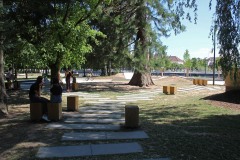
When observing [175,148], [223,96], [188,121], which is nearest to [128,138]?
[175,148]

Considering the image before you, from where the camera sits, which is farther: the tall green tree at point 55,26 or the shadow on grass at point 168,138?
the tall green tree at point 55,26

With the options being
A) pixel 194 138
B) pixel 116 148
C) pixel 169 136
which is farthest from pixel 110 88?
pixel 116 148

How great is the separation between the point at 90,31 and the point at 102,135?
9.87 metres

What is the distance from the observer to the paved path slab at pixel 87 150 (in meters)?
7.08

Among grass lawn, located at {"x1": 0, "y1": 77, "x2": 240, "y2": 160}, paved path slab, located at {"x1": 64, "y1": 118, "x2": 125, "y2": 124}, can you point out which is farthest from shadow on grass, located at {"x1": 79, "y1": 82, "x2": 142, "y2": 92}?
paved path slab, located at {"x1": 64, "y1": 118, "x2": 125, "y2": 124}

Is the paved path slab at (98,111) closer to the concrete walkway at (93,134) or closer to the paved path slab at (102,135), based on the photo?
the concrete walkway at (93,134)

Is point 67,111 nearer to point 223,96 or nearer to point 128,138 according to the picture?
point 128,138

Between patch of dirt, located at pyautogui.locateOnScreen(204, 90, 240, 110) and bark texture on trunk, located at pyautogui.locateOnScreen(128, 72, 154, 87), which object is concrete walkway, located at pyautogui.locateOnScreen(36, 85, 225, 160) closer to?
patch of dirt, located at pyautogui.locateOnScreen(204, 90, 240, 110)

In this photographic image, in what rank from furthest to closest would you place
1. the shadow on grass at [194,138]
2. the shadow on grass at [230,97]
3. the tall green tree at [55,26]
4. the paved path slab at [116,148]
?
the shadow on grass at [230,97] < the tall green tree at [55,26] < the paved path slab at [116,148] < the shadow on grass at [194,138]

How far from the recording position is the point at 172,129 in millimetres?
9445

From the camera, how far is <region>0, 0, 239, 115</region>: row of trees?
10.5m

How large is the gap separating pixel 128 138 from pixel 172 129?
5.27ft

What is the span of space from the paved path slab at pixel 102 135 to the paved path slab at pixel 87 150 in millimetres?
689

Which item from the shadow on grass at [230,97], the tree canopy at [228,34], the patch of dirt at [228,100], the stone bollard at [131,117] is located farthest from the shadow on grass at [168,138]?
the shadow on grass at [230,97]
